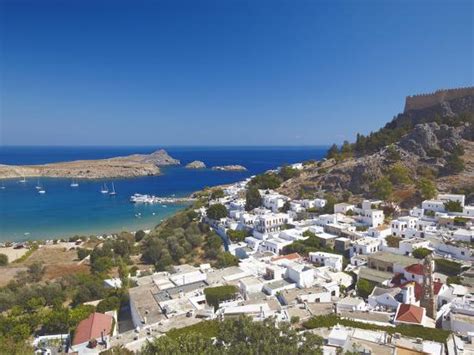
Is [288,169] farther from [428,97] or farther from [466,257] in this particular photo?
[466,257]

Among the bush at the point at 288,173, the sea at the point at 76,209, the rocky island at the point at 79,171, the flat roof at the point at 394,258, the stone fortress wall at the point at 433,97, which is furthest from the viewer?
the rocky island at the point at 79,171

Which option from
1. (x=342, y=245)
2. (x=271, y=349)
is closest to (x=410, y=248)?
(x=342, y=245)

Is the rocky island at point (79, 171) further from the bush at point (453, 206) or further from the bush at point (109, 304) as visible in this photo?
the bush at point (453, 206)

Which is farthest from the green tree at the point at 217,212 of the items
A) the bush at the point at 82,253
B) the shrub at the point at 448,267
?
the shrub at the point at 448,267

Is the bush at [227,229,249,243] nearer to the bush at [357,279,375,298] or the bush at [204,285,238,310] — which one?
the bush at [204,285,238,310]

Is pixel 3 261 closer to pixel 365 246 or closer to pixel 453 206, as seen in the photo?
pixel 365 246
